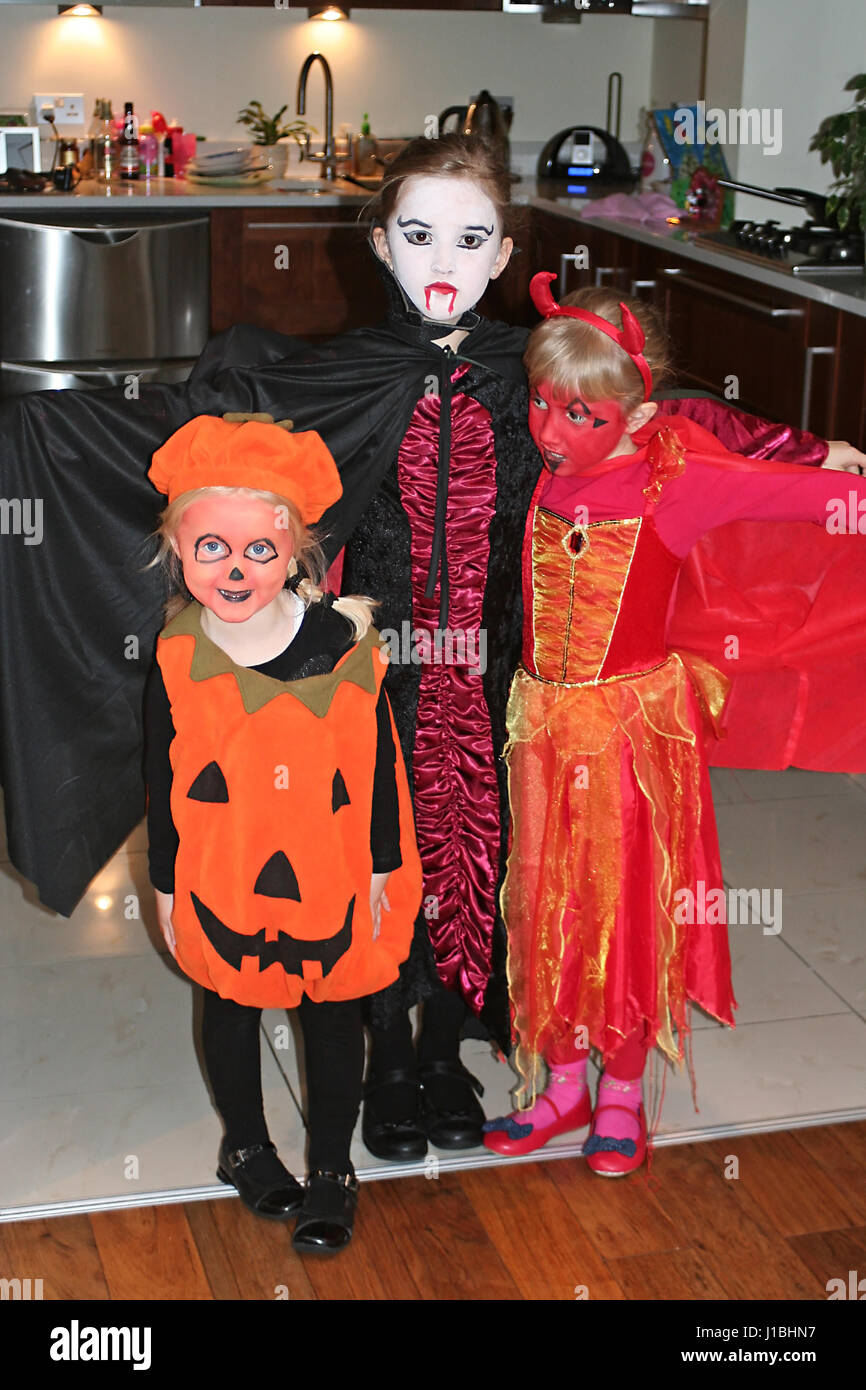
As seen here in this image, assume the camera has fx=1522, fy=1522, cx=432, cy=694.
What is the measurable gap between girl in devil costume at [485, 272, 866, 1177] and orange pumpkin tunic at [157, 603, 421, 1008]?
26cm

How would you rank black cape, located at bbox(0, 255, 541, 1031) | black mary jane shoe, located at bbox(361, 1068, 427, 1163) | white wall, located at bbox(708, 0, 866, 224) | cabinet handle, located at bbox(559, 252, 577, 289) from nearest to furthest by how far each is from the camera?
black cape, located at bbox(0, 255, 541, 1031) < black mary jane shoe, located at bbox(361, 1068, 427, 1163) < white wall, located at bbox(708, 0, 866, 224) < cabinet handle, located at bbox(559, 252, 577, 289)

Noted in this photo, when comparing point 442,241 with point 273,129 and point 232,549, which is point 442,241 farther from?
point 273,129

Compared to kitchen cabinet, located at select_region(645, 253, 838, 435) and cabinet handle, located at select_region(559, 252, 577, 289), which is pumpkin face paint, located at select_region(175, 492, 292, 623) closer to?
kitchen cabinet, located at select_region(645, 253, 838, 435)

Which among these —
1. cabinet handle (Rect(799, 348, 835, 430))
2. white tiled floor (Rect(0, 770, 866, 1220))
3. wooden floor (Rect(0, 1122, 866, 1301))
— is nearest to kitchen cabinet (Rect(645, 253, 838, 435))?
cabinet handle (Rect(799, 348, 835, 430))

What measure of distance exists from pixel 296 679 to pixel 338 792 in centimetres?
14

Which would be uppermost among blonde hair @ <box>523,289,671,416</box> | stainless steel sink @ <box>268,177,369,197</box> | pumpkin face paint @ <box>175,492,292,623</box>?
stainless steel sink @ <box>268,177,369,197</box>

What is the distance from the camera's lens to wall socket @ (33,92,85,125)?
5324 mm

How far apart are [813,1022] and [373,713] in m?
1.06

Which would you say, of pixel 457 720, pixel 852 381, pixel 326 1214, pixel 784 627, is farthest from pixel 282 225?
pixel 326 1214

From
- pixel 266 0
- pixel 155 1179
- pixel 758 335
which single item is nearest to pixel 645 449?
pixel 155 1179

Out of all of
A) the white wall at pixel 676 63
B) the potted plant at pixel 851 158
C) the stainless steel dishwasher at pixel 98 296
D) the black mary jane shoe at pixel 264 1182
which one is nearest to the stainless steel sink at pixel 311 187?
the stainless steel dishwasher at pixel 98 296

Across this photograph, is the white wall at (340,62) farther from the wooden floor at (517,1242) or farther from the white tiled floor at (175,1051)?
the wooden floor at (517,1242)

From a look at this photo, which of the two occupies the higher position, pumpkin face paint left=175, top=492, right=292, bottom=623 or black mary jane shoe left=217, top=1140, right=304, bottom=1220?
pumpkin face paint left=175, top=492, right=292, bottom=623
